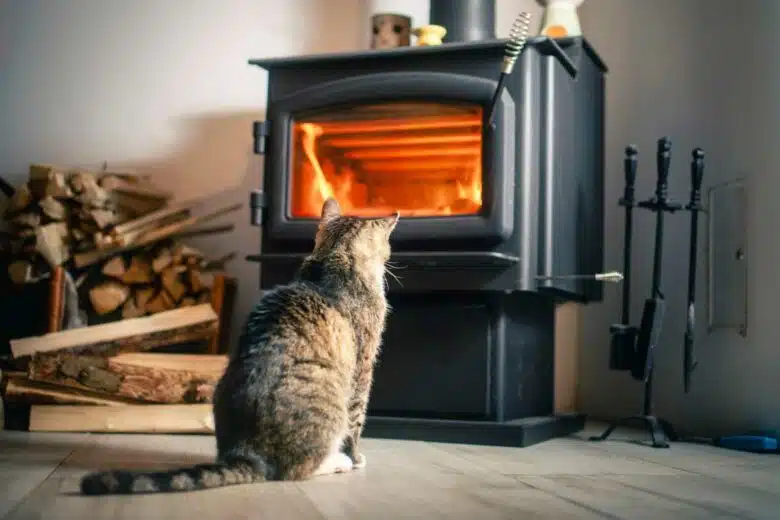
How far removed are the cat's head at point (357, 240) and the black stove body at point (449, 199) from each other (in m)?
0.39

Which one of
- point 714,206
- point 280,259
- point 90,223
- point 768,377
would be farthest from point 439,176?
point 90,223

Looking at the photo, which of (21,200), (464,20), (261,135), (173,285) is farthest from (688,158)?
(21,200)

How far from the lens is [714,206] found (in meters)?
2.90

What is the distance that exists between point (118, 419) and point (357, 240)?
93 cm

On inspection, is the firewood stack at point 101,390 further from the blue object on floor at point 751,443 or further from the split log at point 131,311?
the blue object on floor at point 751,443

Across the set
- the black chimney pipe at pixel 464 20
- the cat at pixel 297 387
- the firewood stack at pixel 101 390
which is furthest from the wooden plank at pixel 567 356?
the cat at pixel 297 387

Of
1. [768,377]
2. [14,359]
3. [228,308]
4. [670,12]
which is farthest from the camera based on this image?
[228,308]

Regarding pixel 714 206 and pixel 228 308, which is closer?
pixel 714 206

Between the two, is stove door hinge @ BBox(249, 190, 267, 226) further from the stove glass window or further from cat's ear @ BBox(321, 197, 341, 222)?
cat's ear @ BBox(321, 197, 341, 222)

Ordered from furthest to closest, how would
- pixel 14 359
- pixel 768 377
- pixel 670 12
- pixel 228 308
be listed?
1. pixel 228 308
2. pixel 670 12
3. pixel 14 359
4. pixel 768 377

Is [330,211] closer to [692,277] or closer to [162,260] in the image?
[692,277]

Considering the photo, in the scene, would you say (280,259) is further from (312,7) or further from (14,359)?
(312,7)

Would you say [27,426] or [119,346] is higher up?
[119,346]

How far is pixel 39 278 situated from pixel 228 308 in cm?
62
